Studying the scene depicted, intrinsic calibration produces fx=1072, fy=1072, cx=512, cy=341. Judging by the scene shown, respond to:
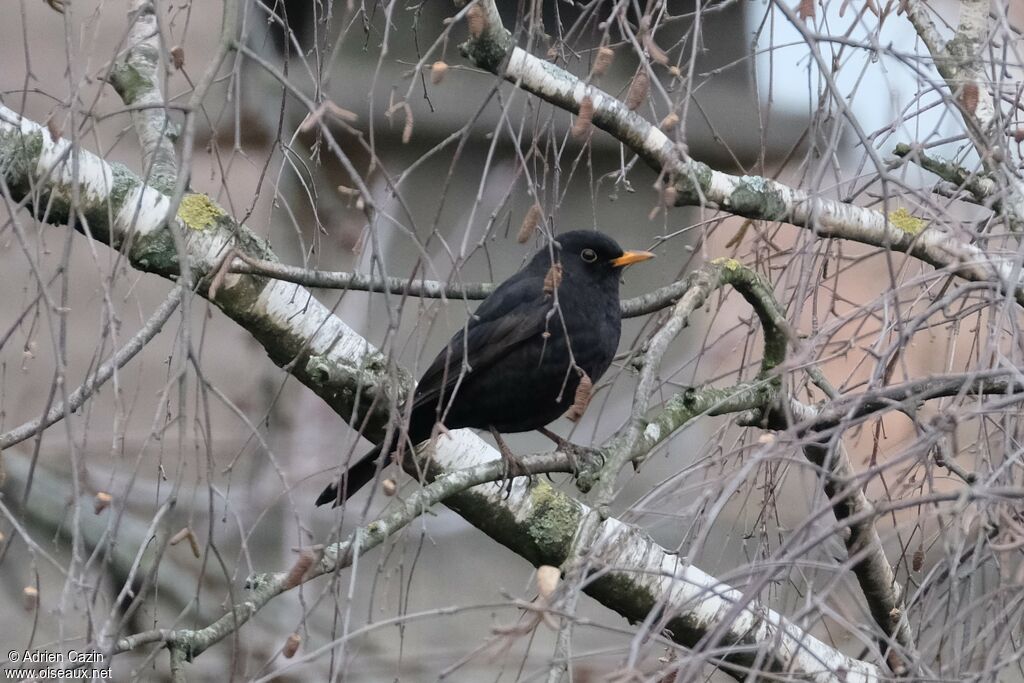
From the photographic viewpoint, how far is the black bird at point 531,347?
10.4 feet

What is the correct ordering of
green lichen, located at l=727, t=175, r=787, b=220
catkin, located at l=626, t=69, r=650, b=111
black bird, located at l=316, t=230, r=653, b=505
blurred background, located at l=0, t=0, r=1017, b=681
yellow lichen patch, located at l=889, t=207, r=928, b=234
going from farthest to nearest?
blurred background, located at l=0, t=0, r=1017, b=681
black bird, located at l=316, t=230, r=653, b=505
yellow lichen patch, located at l=889, t=207, r=928, b=234
green lichen, located at l=727, t=175, r=787, b=220
catkin, located at l=626, t=69, r=650, b=111

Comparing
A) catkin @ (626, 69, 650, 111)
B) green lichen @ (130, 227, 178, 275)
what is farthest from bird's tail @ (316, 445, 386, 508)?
catkin @ (626, 69, 650, 111)

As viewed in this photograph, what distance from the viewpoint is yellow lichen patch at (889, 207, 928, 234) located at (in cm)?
293

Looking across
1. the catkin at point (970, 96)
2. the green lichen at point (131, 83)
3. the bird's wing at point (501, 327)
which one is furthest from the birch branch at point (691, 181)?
the green lichen at point (131, 83)

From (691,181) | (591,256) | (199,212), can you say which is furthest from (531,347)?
(199,212)

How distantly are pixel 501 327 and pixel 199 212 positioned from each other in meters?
0.98

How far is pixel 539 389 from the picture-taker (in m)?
3.24

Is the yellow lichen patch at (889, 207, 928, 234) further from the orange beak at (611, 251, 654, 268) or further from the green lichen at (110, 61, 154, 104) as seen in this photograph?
the green lichen at (110, 61, 154, 104)

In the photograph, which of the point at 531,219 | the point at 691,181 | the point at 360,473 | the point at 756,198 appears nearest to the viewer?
the point at 531,219

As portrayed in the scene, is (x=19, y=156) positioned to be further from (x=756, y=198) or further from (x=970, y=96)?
(x=970, y=96)

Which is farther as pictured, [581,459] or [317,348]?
[581,459]

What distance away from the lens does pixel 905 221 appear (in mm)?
2969

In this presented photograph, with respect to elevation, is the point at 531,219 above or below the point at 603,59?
below

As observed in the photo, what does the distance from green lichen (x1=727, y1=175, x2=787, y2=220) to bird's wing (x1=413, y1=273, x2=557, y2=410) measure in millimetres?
663
